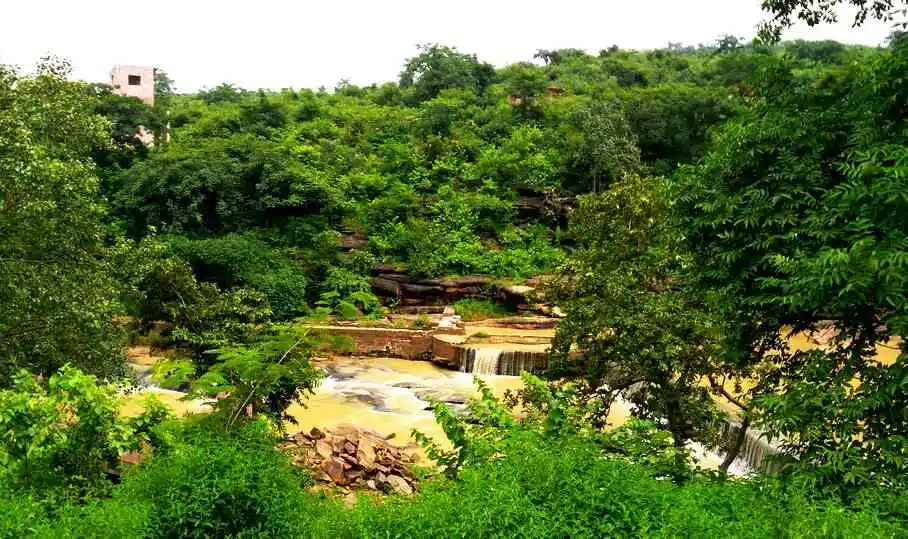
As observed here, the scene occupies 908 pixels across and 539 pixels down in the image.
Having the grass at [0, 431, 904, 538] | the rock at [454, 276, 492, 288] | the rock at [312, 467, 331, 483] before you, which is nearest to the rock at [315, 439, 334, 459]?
the rock at [312, 467, 331, 483]

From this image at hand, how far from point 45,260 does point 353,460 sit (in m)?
5.41

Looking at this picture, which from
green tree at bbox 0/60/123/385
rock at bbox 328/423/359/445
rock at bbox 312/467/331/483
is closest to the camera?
green tree at bbox 0/60/123/385

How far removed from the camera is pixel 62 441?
5809mm

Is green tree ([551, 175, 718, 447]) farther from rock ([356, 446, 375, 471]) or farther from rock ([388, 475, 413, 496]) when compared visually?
rock ([356, 446, 375, 471])

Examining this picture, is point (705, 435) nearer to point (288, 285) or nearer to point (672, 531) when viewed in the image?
point (672, 531)

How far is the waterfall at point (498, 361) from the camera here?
19.2m

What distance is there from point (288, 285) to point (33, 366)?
14.4 meters

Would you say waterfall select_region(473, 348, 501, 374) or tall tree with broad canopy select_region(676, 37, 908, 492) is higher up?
tall tree with broad canopy select_region(676, 37, 908, 492)

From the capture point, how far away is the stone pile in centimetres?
1111

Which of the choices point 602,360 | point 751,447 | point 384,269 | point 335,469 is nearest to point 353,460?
point 335,469

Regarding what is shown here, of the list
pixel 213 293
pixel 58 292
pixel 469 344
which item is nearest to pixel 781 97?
pixel 58 292

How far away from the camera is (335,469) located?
36.7 feet

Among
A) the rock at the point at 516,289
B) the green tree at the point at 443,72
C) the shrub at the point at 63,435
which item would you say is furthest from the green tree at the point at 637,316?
the green tree at the point at 443,72

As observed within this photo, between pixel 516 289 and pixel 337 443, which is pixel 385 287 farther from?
pixel 337 443
